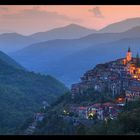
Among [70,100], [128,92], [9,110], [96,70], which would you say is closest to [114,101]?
[128,92]

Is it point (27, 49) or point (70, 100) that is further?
point (27, 49)

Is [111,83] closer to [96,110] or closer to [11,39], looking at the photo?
[96,110]

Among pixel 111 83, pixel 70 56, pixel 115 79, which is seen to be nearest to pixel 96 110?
pixel 111 83

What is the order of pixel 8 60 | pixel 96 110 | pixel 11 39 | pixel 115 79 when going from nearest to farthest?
pixel 11 39, pixel 96 110, pixel 115 79, pixel 8 60

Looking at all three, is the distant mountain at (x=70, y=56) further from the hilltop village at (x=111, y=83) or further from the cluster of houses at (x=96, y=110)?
the cluster of houses at (x=96, y=110)

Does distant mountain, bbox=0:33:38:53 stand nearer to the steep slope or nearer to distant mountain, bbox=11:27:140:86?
the steep slope

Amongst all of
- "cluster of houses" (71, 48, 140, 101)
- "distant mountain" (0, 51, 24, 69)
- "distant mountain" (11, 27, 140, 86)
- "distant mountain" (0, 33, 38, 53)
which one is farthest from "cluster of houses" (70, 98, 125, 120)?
"distant mountain" (0, 51, 24, 69)
